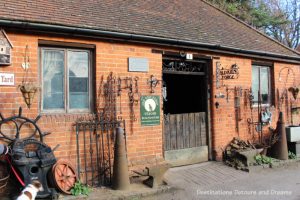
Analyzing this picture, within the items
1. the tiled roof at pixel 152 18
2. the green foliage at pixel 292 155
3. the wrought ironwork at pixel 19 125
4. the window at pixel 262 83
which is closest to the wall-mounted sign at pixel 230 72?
the tiled roof at pixel 152 18

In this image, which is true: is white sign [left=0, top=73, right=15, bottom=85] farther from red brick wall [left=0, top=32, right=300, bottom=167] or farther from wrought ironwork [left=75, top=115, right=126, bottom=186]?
wrought ironwork [left=75, top=115, right=126, bottom=186]

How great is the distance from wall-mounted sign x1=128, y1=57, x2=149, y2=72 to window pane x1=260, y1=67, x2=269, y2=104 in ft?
14.8

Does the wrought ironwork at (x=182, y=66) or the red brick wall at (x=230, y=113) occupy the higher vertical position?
the wrought ironwork at (x=182, y=66)

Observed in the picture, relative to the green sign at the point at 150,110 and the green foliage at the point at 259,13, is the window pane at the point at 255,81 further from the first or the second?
the green foliage at the point at 259,13

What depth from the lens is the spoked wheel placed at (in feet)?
19.3

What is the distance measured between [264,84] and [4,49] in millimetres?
7664

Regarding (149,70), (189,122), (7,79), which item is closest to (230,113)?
(189,122)

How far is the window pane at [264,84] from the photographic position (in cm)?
1059

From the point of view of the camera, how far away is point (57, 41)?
6504mm

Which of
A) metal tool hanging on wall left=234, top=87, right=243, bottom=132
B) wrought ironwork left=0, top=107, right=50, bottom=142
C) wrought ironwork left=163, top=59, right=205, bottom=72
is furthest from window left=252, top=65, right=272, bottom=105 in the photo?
wrought ironwork left=0, top=107, right=50, bottom=142

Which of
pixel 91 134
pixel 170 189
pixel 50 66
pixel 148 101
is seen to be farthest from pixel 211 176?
pixel 50 66

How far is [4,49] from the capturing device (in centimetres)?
590

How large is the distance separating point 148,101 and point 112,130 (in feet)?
3.57

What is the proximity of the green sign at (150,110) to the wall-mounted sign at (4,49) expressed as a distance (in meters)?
2.86
